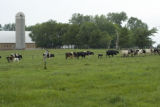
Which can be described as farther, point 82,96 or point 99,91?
point 99,91

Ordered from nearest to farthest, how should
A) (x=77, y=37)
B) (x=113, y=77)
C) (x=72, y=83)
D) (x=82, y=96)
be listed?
1. (x=82, y=96)
2. (x=72, y=83)
3. (x=113, y=77)
4. (x=77, y=37)

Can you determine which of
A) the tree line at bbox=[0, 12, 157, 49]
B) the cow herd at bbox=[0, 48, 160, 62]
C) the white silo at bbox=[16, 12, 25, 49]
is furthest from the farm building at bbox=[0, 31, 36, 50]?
the cow herd at bbox=[0, 48, 160, 62]

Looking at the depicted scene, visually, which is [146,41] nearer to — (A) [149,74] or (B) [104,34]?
(B) [104,34]

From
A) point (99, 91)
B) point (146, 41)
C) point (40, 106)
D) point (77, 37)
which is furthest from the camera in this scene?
point (77, 37)

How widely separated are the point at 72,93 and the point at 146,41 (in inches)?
2181

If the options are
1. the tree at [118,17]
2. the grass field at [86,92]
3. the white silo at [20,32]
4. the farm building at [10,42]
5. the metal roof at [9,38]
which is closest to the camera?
the grass field at [86,92]

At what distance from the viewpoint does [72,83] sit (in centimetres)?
1561

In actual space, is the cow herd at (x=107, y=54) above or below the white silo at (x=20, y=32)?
below

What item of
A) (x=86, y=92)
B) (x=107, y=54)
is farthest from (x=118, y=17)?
(x=86, y=92)

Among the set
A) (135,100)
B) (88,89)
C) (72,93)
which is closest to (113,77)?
(88,89)

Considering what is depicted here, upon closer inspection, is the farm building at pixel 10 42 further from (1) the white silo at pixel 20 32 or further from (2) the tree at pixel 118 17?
(2) the tree at pixel 118 17

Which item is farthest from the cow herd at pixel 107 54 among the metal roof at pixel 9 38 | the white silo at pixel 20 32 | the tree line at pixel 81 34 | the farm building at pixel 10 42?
the metal roof at pixel 9 38

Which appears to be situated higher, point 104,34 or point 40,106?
point 104,34

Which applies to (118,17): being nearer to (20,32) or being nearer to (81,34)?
(81,34)
